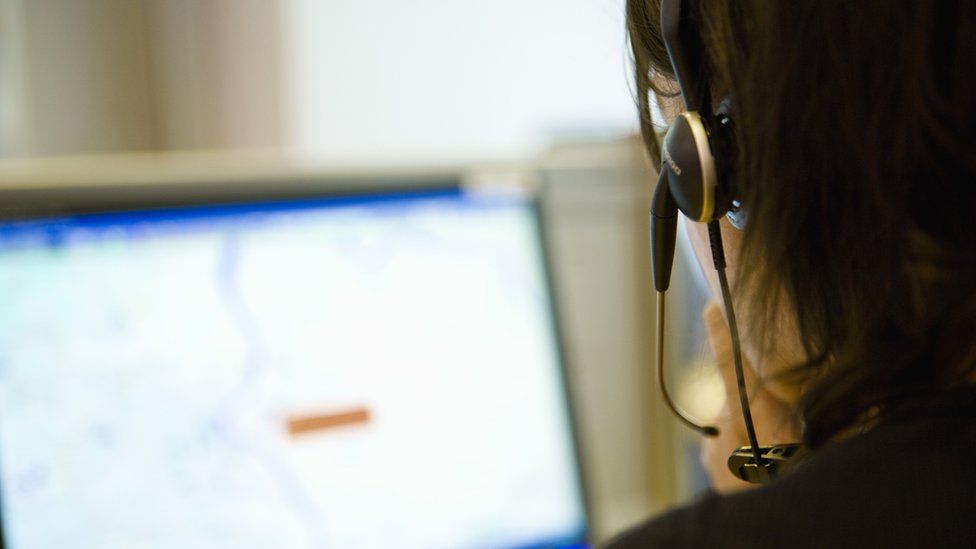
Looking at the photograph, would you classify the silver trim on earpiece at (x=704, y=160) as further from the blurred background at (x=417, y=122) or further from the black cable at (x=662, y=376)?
the blurred background at (x=417, y=122)

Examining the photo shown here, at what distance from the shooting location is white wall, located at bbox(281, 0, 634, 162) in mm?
2100

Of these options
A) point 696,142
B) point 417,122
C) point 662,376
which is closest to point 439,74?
point 417,122

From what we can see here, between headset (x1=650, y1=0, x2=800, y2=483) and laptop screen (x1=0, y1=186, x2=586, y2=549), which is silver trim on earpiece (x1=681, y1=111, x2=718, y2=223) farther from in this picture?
laptop screen (x1=0, y1=186, x2=586, y2=549)

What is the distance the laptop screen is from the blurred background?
32 mm

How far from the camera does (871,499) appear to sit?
319mm

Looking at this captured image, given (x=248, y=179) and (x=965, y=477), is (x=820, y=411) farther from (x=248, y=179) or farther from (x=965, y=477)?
(x=248, y=179)

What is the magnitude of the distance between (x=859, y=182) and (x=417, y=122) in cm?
211

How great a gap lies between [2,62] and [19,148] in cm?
21

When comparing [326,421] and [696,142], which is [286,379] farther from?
[696,142]

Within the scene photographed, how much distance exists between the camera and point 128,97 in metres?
2.77

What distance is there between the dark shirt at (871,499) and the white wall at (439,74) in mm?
1611

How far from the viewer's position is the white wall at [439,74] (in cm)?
210

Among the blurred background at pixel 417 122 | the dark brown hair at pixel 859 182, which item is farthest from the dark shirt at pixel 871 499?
the blurred background at pixel 417 122

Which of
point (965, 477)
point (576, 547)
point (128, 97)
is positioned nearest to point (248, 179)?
point (576, 547)
